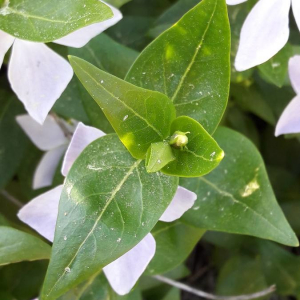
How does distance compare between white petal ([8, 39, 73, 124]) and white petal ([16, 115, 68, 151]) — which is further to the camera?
white petal ([16, 115, 68, 151])

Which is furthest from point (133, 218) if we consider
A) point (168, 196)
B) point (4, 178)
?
point (4, 178)

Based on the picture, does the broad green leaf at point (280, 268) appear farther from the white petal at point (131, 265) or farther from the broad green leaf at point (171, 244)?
the white petal at point (131, 265)

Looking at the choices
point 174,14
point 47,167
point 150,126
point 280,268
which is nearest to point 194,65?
point 150,126

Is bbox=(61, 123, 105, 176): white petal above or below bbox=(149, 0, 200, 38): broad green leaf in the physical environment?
below

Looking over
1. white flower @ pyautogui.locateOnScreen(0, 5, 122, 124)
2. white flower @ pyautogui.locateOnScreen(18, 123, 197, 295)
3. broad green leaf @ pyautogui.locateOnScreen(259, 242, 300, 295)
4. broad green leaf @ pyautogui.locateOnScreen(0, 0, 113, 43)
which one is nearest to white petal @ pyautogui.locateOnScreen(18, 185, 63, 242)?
white flower @ pyautogui.locateOnScreen(18, 123, 197, 295)

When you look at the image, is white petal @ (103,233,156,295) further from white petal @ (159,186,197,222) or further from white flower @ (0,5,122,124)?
→ white flower @ (0,5,122,124)

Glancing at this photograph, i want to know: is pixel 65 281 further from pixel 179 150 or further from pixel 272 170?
pixel 272 170

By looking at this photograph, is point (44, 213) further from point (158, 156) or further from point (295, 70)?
point (295, 70)
